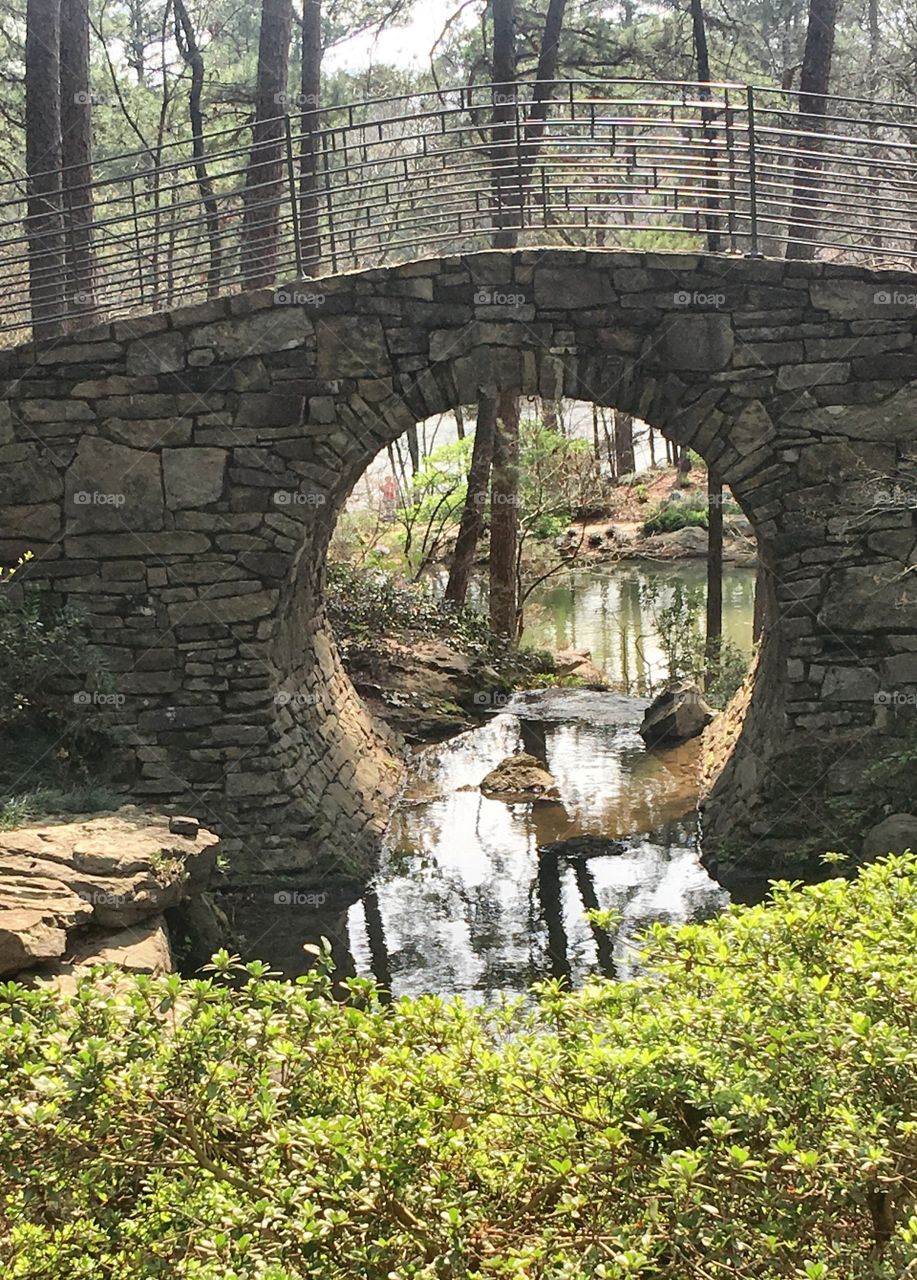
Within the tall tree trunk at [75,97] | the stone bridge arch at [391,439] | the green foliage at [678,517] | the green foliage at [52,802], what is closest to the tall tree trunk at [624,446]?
the green foliage at [678,517]

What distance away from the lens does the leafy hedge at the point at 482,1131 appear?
2.72m

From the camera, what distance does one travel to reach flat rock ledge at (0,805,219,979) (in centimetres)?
555

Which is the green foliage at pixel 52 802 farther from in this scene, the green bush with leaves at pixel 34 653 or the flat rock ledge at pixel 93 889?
the green bush with leaves at pixel 34 653

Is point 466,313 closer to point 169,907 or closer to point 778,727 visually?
point 778,727

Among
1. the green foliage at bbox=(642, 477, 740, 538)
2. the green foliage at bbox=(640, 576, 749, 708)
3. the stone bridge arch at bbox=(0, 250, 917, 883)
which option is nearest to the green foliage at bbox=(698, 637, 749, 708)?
the green foliage at bbox=(640, 576, 749, 708)

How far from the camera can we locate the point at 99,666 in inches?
345

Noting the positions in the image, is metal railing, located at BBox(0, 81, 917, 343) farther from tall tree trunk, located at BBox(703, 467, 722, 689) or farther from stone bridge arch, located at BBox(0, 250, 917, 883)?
tall tree trunk, located at BBox(703, 467, 722, 689)

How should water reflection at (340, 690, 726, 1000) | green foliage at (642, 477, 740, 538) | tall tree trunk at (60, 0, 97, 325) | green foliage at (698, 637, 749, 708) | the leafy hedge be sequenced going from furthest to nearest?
green foliage at (642, 477, 740, 538), green foliage at (698, 637, 749, 708), tall tree trunk at (60, 0, 97, 325), water reflection at (340, 690, 726, 1000), the leafy hedge

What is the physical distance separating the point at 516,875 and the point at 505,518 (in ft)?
23.6

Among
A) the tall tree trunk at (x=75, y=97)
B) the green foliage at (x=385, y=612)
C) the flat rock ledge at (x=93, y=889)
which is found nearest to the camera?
the flat rock ledge at (x=93, y=889)

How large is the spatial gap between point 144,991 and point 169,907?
11.3 ft

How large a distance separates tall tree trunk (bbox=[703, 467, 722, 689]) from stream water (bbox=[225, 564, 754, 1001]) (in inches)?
37.9

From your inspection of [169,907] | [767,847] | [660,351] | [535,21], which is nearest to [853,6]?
[535,21]

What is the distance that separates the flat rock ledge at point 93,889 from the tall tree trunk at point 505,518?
8.68 meters
